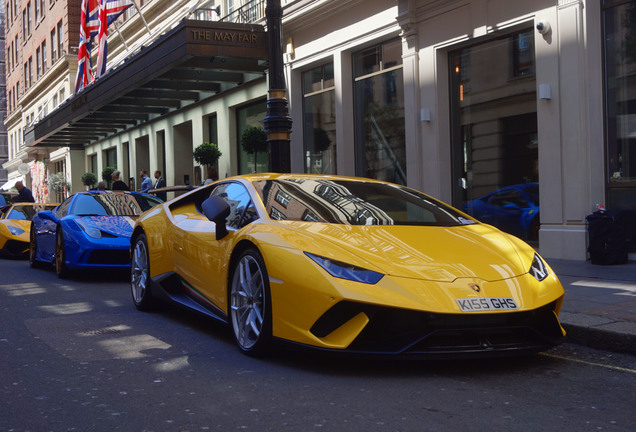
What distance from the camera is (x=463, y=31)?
41.3 feet

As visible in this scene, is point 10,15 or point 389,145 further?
point 10,15

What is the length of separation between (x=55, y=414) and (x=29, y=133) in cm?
3346

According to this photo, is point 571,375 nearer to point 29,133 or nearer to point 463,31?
point 463,31

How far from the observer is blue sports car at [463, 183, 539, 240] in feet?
38.0

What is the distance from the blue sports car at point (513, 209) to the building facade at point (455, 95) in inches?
1.0

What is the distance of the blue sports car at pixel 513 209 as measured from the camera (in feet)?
38.0

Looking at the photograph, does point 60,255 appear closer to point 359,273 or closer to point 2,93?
point 359,273

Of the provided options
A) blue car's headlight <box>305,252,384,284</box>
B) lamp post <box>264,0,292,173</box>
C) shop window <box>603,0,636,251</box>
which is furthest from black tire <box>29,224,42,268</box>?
shop window <box>603,0,636,251</box>

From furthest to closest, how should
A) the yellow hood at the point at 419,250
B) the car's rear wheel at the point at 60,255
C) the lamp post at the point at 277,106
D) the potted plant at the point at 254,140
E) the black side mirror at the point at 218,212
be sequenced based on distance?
the potted plant at the point at 254,140
the car's rear wheel at the point at 60,255
the lamp post at the point at 277,106
the black side mirror at the point at 218,212
the yellow hood at the point at 419,250

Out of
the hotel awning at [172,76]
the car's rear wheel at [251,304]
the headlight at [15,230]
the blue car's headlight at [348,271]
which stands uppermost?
the hotel awning at [172,76]

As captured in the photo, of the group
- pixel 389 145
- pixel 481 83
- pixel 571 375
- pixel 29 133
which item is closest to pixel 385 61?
pixel 389 145

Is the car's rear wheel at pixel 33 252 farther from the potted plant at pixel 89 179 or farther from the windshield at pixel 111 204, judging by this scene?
the potted plant at pixel 89 179

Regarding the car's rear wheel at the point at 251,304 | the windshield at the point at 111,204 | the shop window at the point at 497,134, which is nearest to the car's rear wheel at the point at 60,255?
the windshield at the point at 111,204

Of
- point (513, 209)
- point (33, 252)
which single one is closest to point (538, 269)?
point (513, 209)
